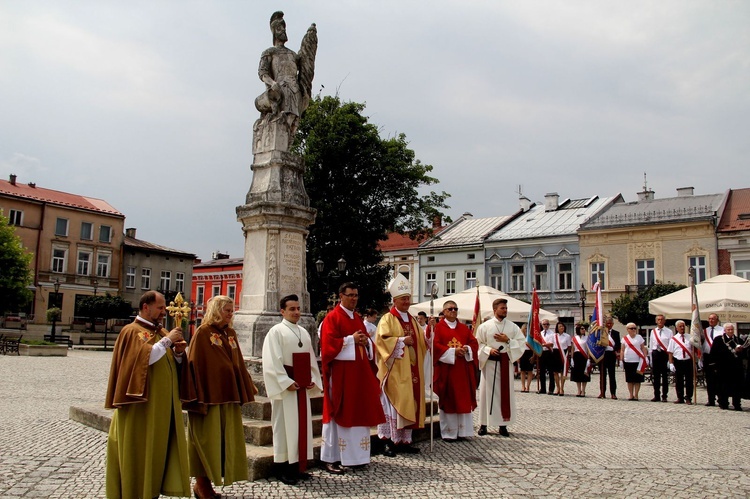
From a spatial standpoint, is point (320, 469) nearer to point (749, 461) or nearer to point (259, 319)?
point (259, 319)

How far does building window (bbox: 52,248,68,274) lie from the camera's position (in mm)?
48278

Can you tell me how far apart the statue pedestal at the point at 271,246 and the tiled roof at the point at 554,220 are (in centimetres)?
3346

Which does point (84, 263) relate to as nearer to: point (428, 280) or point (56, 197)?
point (56, 197)

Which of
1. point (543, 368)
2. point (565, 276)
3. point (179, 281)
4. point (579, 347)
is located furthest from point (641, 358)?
point (179, 281)

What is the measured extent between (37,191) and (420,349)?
50296mm

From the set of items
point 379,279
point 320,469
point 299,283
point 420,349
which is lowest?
point 320,469

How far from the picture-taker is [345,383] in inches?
266

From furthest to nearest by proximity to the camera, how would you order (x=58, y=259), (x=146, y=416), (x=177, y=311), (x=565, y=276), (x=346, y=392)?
(x=58, y=259), (x=565, y=276), (x=346, y=392), (x=177, y=311), (x=146, y=416)

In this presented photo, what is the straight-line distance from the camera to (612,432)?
9.26 meters

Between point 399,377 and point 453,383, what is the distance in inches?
42.8

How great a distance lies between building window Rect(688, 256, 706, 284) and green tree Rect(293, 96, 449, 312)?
16551 millimetres

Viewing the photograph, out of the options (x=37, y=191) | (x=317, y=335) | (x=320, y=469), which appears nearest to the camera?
(x=320, y=469)

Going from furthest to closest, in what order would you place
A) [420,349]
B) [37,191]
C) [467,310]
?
[37,191] → [467,310] → [420,349]

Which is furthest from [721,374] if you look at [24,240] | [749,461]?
[24,240]
